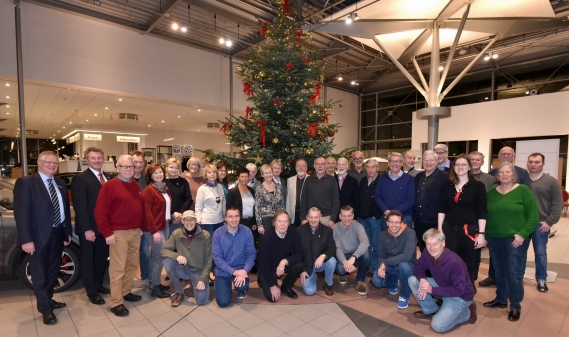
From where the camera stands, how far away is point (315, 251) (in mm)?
4043

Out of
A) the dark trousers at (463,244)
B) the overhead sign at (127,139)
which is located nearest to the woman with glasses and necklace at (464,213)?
the dark trousers at (463,244)

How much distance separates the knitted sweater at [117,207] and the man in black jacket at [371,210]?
10.1 ft

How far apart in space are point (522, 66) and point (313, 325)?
54.5ft

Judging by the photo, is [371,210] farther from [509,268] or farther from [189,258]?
[189,258]

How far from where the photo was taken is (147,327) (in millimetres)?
3184

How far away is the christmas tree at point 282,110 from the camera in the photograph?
547 centimetres

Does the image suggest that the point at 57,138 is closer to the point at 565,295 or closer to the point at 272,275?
the point at 272,275

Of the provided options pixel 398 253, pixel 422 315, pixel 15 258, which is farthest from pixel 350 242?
pixel 15 258

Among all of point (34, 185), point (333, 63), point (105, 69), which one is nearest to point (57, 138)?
point (105, 69)

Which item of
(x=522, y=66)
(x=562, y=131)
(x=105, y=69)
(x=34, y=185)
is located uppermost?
(x=522, y=66)

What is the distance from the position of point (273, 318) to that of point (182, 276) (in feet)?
4.14

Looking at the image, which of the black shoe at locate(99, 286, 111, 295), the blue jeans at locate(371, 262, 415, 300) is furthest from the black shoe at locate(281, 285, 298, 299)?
the black shoe at locate(99, 286, 111, 295)

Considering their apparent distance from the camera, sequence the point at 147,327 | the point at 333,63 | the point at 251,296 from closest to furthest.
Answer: the point at 147,327, the point at 251,296, the point at 333,63

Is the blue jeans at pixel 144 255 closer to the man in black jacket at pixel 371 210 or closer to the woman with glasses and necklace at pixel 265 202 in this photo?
the woman with glasses and necklace at pixel 265 202
